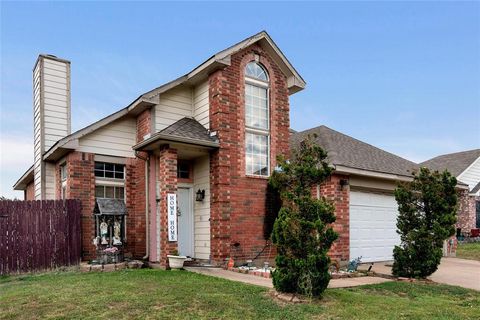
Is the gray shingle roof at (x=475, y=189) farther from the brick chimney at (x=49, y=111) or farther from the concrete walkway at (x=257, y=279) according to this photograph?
the brick chimney at (x=49, y=111)

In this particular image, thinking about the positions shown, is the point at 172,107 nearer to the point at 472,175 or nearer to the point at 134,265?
the point at 134,265

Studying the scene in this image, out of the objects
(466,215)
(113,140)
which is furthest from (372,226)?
(466,215)

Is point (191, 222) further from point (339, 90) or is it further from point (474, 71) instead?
point (474, 71)

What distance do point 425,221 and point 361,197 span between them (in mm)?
2692

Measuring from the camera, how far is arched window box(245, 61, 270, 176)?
39.3 ft

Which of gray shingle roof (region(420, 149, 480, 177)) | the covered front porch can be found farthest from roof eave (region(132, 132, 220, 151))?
gray shingle roof (region(420, 149, 480, 177))

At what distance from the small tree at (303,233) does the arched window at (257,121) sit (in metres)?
4.60

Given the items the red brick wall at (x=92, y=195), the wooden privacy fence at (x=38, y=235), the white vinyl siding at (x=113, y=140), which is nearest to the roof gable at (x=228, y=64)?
the white vinyl siding at (x=113, y=140)

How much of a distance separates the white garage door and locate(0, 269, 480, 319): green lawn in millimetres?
3399

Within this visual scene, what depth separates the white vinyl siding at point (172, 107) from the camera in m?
11.8

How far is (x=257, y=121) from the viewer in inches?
480

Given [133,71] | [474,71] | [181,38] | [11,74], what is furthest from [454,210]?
[11,74]

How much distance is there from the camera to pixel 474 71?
13.2 metres

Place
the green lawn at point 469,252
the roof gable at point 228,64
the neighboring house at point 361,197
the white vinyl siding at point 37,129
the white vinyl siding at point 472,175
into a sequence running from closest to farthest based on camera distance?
the roof gable at point 228,64, the neighboring house at point 361,197, the white vinyl siding at point 37,129, the green lawn at point 469,252, the white vinyl siding at point 472,175
